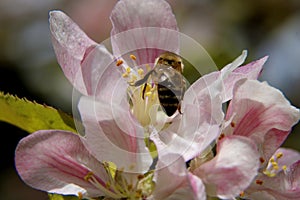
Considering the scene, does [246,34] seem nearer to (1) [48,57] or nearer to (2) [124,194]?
(1) [48,57]

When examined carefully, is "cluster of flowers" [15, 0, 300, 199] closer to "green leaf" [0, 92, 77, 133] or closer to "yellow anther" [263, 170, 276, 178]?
"yellow anther" [263, 170, 276, 178]

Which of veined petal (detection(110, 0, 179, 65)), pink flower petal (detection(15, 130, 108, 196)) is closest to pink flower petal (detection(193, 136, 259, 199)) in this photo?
pink flower petal (detection(15, 130, 108, 196))

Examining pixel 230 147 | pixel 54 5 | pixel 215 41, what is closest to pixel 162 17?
pixel 230 147

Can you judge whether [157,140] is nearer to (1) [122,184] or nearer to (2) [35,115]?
(1) [122,184]

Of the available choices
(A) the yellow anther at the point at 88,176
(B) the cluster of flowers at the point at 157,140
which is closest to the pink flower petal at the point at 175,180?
(B) the cluster of flowers at the point at 157,140

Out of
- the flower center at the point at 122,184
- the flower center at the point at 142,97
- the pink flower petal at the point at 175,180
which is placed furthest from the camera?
the flower center at the point at 142,97

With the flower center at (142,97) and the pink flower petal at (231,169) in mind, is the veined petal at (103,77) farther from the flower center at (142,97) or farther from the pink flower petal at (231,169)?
the pink flower petal at (231,169)
